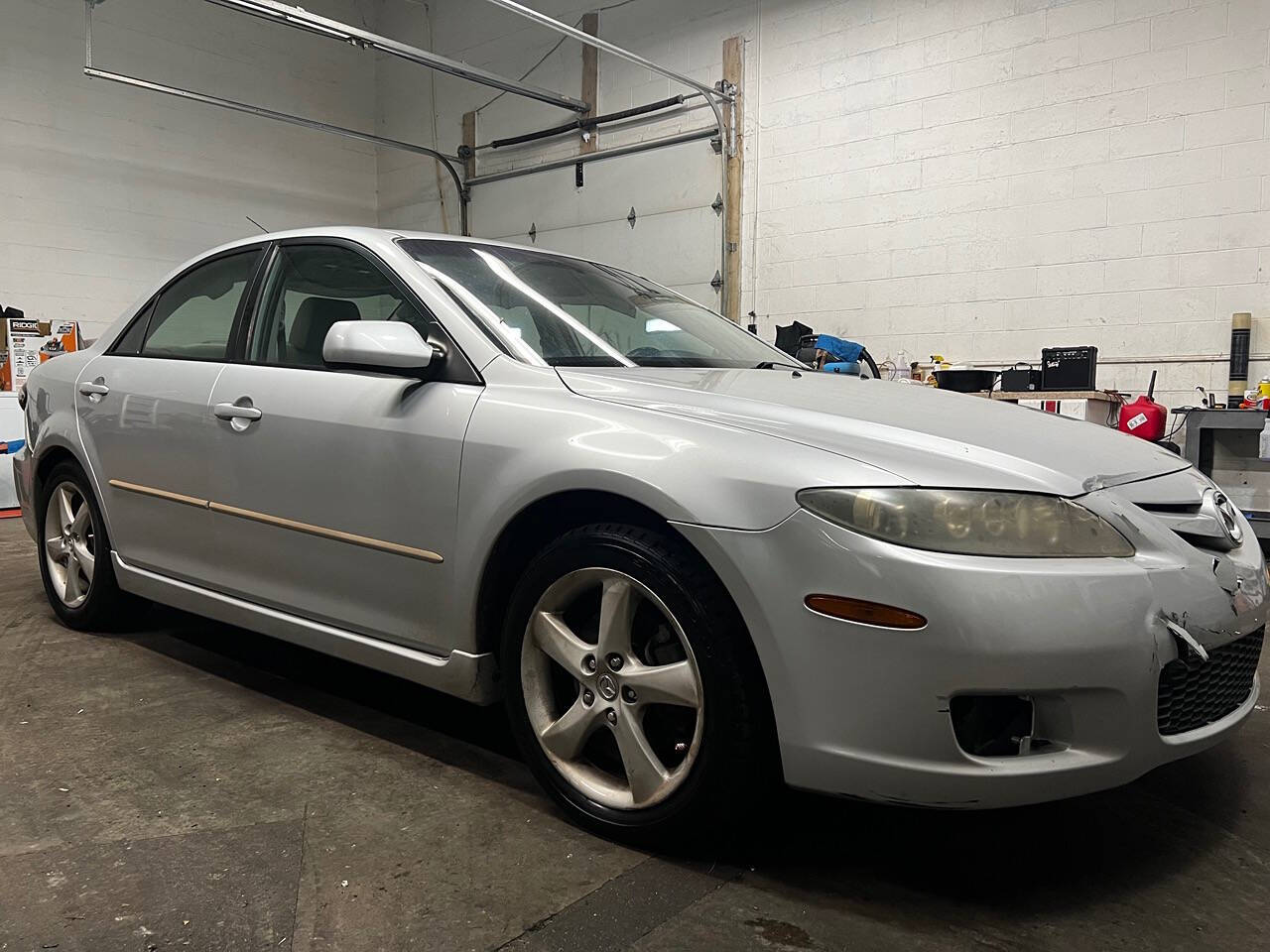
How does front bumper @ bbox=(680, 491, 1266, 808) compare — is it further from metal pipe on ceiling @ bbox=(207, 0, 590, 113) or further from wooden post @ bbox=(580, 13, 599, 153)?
wooden post @ bbox=(580, 13, 599, 153)

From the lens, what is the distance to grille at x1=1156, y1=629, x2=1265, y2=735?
148 cm

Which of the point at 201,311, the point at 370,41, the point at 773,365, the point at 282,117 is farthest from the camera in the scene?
the point at 282,117

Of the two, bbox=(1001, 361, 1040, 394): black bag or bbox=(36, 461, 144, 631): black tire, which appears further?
bbox=(1001, 361, 1040, 394): black bag

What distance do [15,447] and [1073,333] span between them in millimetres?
6931

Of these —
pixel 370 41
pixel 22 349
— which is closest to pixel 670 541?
pixel 370 41

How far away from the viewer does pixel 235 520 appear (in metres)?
2.29

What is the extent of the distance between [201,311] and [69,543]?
917mm

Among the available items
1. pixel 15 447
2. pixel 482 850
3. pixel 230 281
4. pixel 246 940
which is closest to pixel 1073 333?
pixel 230 281

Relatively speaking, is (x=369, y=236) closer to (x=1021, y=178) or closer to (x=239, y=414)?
(x=239, y=414)

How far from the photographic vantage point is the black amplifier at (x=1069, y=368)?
17.6 ft

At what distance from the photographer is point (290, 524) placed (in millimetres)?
2156

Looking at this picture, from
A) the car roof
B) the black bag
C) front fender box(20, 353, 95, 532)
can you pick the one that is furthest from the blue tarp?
front fender box(20, 353, 95, 532)

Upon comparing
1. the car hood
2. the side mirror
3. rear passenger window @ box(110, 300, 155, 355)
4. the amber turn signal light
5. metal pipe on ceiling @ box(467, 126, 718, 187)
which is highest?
metal pipe on ceiling @ box(467, 126, 718, 187)

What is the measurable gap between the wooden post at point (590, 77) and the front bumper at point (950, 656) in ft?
25.3
